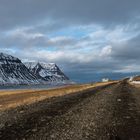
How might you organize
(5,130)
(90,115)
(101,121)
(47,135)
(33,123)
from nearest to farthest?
(47,135) < (5,130) < (33,123) < (101,121) < (90,115)

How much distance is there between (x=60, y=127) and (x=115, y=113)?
7.61m

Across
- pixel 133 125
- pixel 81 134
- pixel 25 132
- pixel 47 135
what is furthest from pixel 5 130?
pixel 133 125

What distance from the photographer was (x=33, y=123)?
19.1 metres

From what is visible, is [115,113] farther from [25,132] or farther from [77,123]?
[25,132]

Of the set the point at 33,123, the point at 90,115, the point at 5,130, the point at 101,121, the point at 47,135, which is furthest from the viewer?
the point at 90,115

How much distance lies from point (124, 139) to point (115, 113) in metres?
8.93

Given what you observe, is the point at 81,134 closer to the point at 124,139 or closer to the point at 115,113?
the point at 124,139

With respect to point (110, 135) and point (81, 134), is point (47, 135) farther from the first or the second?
point (110, 135)

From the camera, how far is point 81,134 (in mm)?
16016

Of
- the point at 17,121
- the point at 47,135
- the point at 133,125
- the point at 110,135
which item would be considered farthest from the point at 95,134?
the point at 17,121

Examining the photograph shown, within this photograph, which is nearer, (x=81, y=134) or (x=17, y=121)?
(x=81, y=134)

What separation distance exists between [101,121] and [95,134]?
4205 millimetres

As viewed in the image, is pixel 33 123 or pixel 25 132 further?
pixel 33 123

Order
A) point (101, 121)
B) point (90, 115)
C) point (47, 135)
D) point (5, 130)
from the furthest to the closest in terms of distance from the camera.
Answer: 1. point (90, 115)
2. point (101, 121)
3. point (5, 130)
4. point (47, 135)
